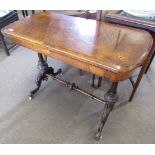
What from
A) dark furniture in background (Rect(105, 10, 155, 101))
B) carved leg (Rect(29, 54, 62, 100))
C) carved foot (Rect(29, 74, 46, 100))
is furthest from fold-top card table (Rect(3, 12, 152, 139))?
carved foot (Rect(29, 74, 46, 100))

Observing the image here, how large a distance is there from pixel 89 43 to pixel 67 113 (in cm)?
76

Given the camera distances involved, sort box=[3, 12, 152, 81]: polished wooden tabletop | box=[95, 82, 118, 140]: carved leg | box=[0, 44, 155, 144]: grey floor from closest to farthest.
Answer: box=[3, 12, 152, 81]: polished wooden tabletop → box=[95, 82, 118, 140]: carved leg → box=[0, 44, 155, 144]: grey floor

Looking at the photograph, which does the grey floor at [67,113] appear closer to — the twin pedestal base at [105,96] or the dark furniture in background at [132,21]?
the twin pedestal base at [105,96]

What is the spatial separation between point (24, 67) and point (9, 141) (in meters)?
1.00

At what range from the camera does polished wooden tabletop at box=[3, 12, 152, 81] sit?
0.85m

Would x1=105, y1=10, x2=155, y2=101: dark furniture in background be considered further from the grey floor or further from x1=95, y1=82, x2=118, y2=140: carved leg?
the grey floor

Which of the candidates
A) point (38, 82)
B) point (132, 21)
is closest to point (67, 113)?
point (38, 82)

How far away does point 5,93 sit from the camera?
1.68 metres

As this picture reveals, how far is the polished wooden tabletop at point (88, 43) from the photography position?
848mm

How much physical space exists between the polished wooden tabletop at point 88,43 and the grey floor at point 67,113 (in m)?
0.66

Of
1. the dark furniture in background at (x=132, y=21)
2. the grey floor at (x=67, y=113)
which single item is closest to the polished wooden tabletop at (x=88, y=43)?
the dark furniture in background at (x=132, y=21)

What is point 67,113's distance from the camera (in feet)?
4.87
